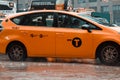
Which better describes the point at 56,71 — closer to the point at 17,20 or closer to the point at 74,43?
the point at 74,43

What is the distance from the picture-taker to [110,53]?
12375mm

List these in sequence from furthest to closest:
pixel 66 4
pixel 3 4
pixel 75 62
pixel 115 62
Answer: pixel 3 4 → pixel 66 4 → pixel 75 62 → pixel 115 62

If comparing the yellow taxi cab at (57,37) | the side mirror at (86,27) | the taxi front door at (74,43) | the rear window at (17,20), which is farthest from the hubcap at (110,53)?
the rear window at (17,20)

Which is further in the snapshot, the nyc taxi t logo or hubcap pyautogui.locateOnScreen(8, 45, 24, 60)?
hubcap pyautogui.locateOnScreen(8, 45, 24, 60)

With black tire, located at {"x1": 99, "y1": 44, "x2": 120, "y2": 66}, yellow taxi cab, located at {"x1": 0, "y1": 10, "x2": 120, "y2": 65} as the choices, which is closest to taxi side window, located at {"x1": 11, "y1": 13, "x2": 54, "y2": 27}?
yellow taxi cab, located at {"x1": 0, "y1": 10, "x2": 120, "y2": 65}

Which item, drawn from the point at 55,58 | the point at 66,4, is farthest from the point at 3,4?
the point at 55,58

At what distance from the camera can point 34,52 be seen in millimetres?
13266

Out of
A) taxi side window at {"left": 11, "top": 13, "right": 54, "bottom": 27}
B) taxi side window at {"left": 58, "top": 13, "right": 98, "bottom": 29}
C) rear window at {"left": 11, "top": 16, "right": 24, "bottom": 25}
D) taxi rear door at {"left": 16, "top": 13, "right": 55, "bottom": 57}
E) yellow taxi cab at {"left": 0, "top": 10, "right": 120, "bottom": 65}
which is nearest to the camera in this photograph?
yellow taxi cab at {"left": 0, "top": 10, "right": 120, "bottom": 65}

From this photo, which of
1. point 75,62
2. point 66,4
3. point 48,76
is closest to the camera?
point 48,76

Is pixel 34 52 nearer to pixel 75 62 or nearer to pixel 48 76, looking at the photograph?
pixel 75 62

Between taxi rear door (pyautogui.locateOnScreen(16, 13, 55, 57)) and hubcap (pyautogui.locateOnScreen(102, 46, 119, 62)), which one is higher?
taxi rear door (pyautogui.locateOnScreen(16, 13, 55, 57))

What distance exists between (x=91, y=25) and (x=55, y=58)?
1.94 meters

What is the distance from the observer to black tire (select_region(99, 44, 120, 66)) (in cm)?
1230

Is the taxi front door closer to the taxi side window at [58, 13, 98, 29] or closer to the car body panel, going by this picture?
the car body panel
